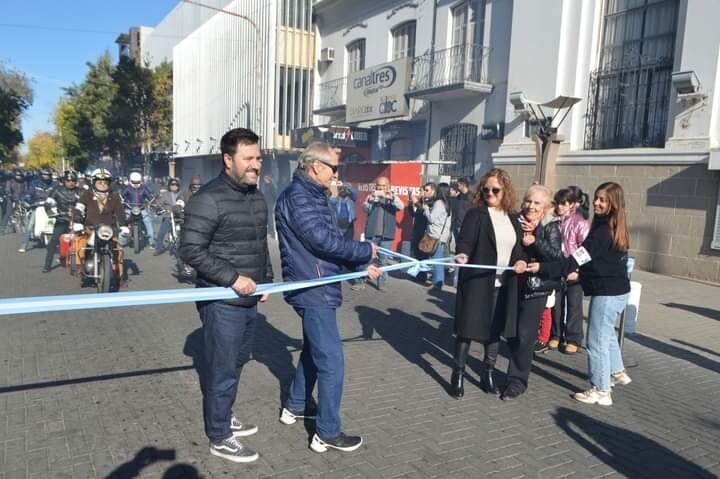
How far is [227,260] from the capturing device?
3273 mm

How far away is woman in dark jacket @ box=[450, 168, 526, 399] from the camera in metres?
4.45

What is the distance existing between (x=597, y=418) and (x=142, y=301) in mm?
3394

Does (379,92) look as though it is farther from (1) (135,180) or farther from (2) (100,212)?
(2) (100,212)

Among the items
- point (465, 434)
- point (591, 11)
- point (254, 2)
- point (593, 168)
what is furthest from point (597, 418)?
point (254, 2)

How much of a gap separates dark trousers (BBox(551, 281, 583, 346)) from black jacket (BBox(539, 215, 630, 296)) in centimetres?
168

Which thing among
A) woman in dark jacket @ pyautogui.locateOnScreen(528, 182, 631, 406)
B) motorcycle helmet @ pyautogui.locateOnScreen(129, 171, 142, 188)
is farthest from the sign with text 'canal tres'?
woman in dark jacket @ pyautogui.locateOnScreen(528, 182, 631, 406)

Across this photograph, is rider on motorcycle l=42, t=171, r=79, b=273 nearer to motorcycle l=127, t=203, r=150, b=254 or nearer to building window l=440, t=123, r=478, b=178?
motorcycle l=127, t=203, r=150, b=254

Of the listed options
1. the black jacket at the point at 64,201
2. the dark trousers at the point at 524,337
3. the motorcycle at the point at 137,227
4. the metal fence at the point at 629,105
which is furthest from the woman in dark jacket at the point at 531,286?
the motorcycle at the point at 137,227

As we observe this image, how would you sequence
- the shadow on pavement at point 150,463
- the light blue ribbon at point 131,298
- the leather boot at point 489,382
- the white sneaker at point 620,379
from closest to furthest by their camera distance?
1. the light blue ribbon at point 131,298
2. the shadow on pavement at point 150,463
3. the leather boot at point 489,382
4. the white sneaker at point 620,379

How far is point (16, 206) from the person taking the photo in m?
18.2

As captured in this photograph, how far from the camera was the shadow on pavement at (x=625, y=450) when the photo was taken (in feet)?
11.5

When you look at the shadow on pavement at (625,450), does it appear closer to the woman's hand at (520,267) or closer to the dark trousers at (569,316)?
the woman's hand at (520,267)

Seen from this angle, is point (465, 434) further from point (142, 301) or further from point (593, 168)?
point (593, 168)

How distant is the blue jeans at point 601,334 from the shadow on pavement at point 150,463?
10.2 feet
